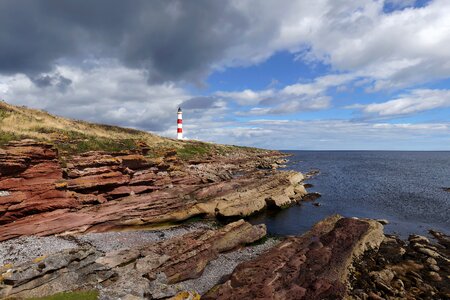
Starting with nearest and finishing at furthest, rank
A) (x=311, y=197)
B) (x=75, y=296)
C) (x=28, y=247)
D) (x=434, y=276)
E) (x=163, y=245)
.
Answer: (x=75, y=296) < (x=434, y=276) < (x=163, y=245) < (x=28, y=247) < (x=311, y=197)

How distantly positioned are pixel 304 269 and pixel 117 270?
41.9ft

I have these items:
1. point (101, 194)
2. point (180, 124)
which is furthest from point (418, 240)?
point (180, 124)

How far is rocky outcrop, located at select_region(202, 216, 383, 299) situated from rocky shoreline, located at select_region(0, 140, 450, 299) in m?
0.08

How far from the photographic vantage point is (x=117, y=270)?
2092 centimetres

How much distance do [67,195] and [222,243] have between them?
723 inches

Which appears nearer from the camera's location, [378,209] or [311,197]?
[378,209]

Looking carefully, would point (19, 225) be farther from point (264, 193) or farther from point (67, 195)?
point (264, 193)

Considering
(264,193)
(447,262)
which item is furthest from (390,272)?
(264,193)

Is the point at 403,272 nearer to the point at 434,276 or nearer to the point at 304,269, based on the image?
the point at 434,276

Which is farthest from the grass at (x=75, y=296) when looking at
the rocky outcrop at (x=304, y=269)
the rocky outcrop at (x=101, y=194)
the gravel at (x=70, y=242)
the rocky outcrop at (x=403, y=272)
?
the rocky outcrop at (x=403, y=272)

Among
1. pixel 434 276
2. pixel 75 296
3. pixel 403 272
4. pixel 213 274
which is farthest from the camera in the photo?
pixel 403 272

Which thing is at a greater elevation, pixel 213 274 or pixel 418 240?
pixel 418 240

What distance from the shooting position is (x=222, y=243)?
91.0ft

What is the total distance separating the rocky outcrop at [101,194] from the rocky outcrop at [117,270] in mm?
10694
